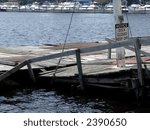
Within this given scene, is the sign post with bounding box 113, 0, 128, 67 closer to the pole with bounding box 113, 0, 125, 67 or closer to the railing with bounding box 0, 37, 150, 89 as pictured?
the pole with bounding box 113, 0, 125, 67

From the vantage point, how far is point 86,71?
20.8m

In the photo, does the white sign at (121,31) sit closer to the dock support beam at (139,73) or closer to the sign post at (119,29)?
the sign post at (119,29)

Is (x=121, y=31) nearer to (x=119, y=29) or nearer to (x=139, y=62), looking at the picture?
(x=119, y=29)

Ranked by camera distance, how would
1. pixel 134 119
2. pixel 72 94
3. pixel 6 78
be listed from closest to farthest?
pixel 134 119
pixel 72 94
pixel 6 78

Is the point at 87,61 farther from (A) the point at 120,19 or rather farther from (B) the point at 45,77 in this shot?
(A) the point at 120,19

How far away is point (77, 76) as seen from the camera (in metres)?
20.7

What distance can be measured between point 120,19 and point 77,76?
3094mm

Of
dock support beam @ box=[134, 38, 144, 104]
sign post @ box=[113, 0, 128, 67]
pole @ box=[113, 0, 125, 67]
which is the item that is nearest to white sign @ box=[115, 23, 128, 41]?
sign post @ box=[113, 0, 128, 67]

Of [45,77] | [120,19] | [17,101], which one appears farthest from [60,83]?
[120,19]

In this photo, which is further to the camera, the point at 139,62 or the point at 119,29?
the point at 119,29

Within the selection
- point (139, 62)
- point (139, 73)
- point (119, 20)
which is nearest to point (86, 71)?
point (119, 20)

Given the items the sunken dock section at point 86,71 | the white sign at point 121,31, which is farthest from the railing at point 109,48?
the white sign at point 121,31

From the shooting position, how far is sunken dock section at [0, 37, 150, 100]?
18.0m

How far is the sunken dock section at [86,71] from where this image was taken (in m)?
18.0
